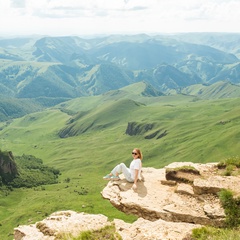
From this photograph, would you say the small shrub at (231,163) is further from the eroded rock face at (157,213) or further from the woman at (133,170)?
the woman at (133,170)

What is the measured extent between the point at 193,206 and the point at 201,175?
761cm

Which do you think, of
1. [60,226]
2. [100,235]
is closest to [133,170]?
[60,226]

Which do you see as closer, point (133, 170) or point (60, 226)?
point (60, 226)

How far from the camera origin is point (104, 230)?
87.4ft

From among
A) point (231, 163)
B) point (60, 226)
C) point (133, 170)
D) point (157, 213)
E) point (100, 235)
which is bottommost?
point (60, 226)

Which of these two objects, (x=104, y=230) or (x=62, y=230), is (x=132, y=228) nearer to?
(x=104, y=230)

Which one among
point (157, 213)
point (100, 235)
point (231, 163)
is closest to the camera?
point (100, 235)

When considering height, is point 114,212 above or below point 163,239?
below

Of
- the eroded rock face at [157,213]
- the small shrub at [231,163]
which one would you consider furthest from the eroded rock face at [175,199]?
the small shrub at [231,163]

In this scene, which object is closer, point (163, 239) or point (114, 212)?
point (163, 239)

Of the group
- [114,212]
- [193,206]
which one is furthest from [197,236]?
[114,212]

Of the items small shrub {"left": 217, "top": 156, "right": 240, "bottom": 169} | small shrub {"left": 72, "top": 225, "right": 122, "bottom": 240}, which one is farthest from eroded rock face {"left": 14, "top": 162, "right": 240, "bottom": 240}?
small shrub {"left": 217, "top": 156, "right": 240, "bottom": 169}

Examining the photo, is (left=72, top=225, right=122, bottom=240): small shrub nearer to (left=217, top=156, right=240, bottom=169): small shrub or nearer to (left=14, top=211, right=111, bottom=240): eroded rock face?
(left=14, top=211, right=111, bottom=240): eroded rock face

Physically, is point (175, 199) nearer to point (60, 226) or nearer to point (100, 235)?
point (100, 235)
